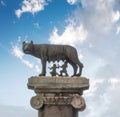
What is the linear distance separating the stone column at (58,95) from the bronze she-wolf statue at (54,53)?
2.28 ft

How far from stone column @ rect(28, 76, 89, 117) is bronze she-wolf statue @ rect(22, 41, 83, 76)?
27.4 inches

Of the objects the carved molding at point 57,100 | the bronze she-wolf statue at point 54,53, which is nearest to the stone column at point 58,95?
the carved molding at point 57,100

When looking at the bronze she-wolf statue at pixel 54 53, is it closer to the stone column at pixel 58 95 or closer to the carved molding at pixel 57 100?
the stone column at pixel 58 95

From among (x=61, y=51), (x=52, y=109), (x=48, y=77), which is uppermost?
(x=61, y=51)

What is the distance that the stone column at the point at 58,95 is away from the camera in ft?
42.3

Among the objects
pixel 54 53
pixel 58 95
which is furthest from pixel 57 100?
pixel 54 53

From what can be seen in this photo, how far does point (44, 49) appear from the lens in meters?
13.6

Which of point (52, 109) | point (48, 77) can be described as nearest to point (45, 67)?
point (48, 77)

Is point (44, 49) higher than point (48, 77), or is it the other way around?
point (44, 49)

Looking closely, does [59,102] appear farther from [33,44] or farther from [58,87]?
[33,44]

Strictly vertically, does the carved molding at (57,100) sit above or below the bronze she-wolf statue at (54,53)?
below

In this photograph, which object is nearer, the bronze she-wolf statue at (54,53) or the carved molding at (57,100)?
the carved molding at (57,100)

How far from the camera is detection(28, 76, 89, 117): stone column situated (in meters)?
12.9

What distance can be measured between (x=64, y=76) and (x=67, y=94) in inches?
24.6
